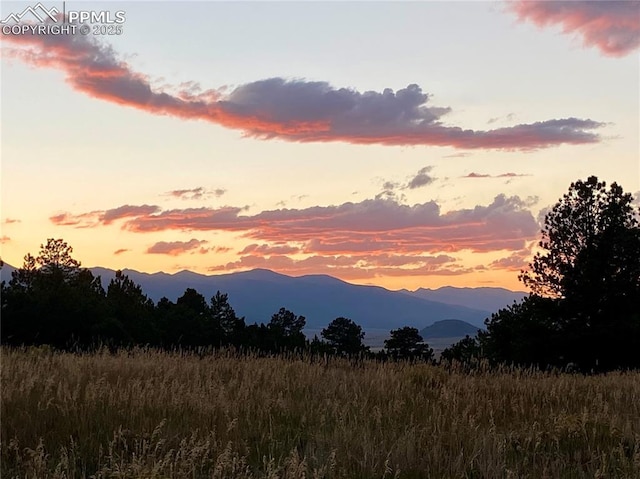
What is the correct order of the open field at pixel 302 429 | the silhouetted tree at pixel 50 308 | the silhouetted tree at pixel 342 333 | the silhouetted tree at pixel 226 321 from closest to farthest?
1. the open field at pixel 302 429
2. the silhouetted tree at pixel 50 308
3. the silhouetted tree at pixel 226 321
4. the silhouetted tree at pixel 342 333

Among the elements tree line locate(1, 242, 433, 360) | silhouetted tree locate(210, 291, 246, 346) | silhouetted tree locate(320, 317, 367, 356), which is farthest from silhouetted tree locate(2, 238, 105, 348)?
silhouetted tree locate(320, 317, 367, 356)

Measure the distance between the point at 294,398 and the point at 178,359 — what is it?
458cm

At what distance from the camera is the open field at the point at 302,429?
225 inches

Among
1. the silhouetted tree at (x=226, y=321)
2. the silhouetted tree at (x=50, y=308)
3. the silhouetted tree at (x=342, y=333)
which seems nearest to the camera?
the silhouetted tree at (x=50, y=308)

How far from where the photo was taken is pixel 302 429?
729 centimetres

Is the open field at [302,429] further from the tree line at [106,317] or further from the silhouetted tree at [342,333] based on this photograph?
the silhouetted tree at [342,333]

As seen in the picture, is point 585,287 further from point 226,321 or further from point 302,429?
point 302,429

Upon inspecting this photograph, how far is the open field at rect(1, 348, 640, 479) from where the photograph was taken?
5727mm

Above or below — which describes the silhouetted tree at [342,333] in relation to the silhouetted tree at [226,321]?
below

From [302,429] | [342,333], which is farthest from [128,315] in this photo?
[302,429]

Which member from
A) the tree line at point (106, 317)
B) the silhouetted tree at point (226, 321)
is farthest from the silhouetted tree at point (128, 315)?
the silhouetted tree at point (226, 321)

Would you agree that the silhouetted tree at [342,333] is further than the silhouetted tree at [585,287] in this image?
Yes

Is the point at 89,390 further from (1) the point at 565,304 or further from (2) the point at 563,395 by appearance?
(1) the point at 565,304

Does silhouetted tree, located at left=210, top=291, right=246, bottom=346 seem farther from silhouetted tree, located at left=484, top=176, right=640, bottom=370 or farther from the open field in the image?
the open field
